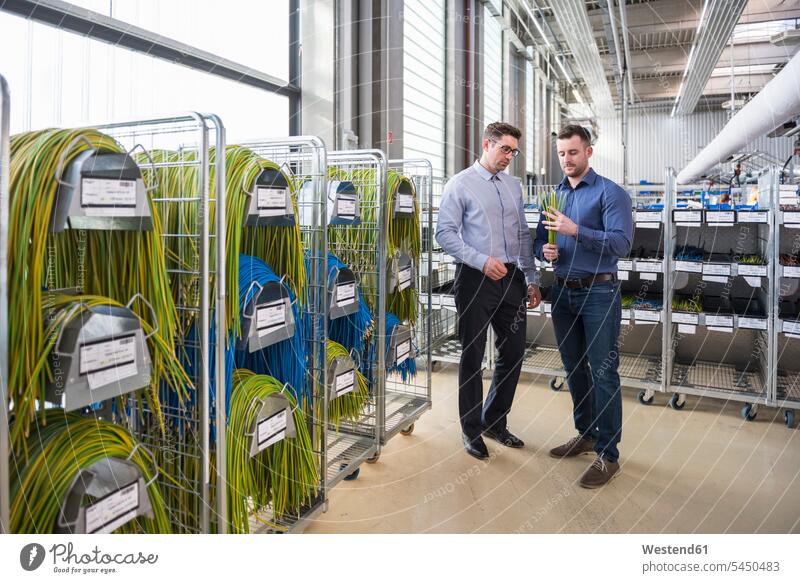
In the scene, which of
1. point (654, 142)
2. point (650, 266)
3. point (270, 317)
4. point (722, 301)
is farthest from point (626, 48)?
point (654, 142)

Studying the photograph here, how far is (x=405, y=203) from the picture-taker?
255cm

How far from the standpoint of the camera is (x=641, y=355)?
4133 mm

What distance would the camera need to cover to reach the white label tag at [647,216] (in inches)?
139

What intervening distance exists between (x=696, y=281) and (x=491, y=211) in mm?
2162

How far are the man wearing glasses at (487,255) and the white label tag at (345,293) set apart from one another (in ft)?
1.82

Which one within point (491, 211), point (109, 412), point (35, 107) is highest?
point (35, 107)

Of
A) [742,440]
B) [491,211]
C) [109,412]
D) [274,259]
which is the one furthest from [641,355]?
[109,412]

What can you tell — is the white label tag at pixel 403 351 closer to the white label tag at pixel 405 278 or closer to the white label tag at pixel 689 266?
the white label tag at pixel 405 278

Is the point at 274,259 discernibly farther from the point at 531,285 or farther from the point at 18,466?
the point at 531,285

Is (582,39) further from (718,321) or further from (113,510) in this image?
(113,510)

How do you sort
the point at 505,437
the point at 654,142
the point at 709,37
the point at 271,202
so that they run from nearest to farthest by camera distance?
the point at 271,202 → the point at 505,437 → the point at 709,37 → the point at 654,142

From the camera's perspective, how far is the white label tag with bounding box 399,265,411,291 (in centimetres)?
262

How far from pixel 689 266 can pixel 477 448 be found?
1794mm

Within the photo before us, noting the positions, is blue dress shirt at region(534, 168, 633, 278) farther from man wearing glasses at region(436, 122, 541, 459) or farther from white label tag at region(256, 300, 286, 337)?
white label tag at region(256, 300, 286, 337)
